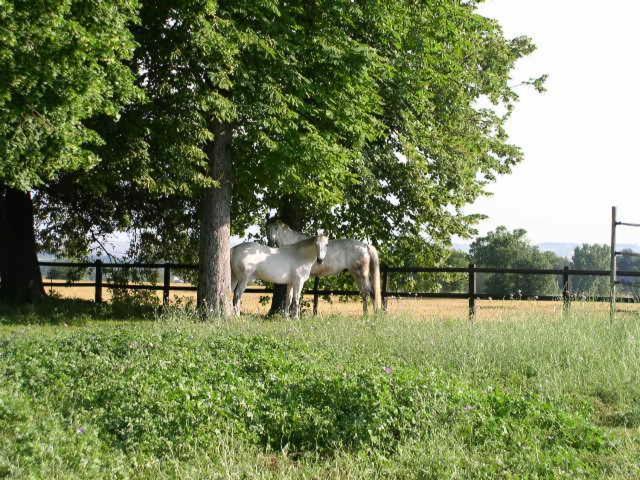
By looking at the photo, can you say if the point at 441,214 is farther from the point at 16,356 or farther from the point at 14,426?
the point at 14,426

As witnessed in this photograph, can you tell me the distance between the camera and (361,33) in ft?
60.8

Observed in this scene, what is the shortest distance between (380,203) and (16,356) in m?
11.8

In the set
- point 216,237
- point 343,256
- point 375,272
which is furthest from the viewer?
point 375,272

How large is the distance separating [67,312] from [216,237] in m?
4.56

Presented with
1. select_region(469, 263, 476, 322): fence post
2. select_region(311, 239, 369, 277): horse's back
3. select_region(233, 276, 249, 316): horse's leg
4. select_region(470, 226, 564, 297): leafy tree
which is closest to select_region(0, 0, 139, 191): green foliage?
select_region(233, 276, 249, 316): horse's leg

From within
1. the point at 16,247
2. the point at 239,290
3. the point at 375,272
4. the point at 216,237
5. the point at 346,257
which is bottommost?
the point at 239,290

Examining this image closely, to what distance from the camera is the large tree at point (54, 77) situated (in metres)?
12.1

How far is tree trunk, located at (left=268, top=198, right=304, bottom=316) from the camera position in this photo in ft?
66.5

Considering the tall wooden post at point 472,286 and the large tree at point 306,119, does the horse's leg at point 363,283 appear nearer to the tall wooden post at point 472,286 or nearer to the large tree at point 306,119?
the large tree at point 306,119

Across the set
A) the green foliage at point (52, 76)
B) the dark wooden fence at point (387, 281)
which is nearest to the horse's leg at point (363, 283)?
the dark wooden fence at point (387, 281)

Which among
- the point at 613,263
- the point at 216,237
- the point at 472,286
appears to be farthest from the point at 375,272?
the point at 613,263

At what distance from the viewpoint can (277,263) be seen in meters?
18.1

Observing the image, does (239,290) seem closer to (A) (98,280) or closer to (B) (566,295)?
(A) (98,280)

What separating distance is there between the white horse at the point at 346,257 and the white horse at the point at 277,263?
0.63 metres
